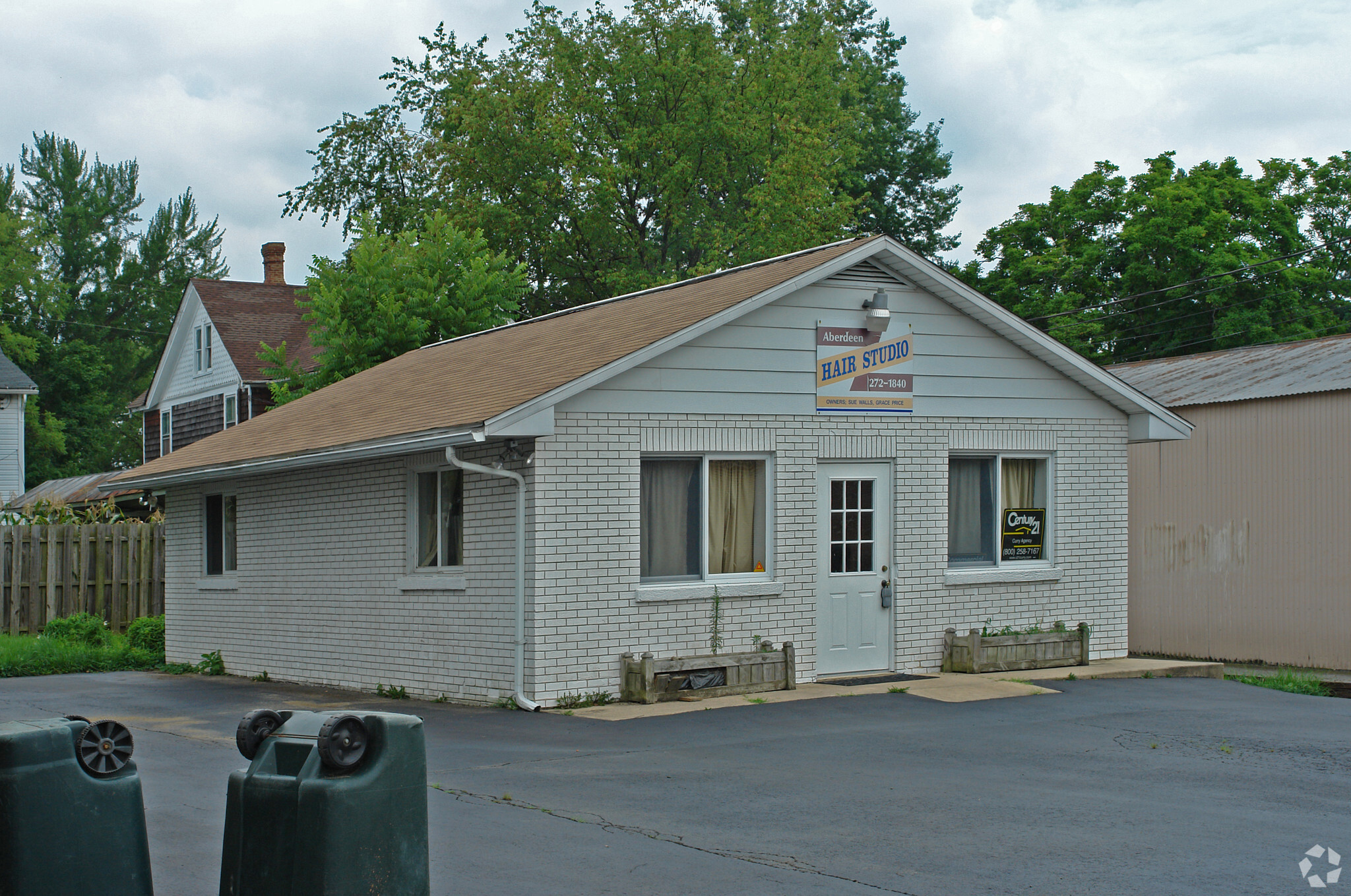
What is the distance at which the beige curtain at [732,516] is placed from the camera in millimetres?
13109

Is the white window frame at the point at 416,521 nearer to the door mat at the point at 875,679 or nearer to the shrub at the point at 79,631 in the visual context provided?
the door mat at the point at 875,679

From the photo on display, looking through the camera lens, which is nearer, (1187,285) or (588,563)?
(588,563)

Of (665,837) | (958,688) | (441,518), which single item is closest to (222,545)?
(441,518)

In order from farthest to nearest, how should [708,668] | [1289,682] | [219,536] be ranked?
[219,536], [1289,682], [708,668]

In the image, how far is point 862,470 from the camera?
13969 mm

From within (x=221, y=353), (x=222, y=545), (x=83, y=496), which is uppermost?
(x=221, y=353)

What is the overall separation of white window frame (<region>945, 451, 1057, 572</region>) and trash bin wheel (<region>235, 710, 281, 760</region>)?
10.6 m

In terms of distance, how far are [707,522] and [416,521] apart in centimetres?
304

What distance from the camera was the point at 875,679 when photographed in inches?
539

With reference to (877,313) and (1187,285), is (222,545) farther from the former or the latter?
(1187,285)

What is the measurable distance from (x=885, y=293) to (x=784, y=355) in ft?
4.40

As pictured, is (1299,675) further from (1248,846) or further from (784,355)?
(1248,846)

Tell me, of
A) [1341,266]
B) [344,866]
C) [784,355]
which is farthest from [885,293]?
[1341,266]

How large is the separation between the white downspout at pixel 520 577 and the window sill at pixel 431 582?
1009mm
